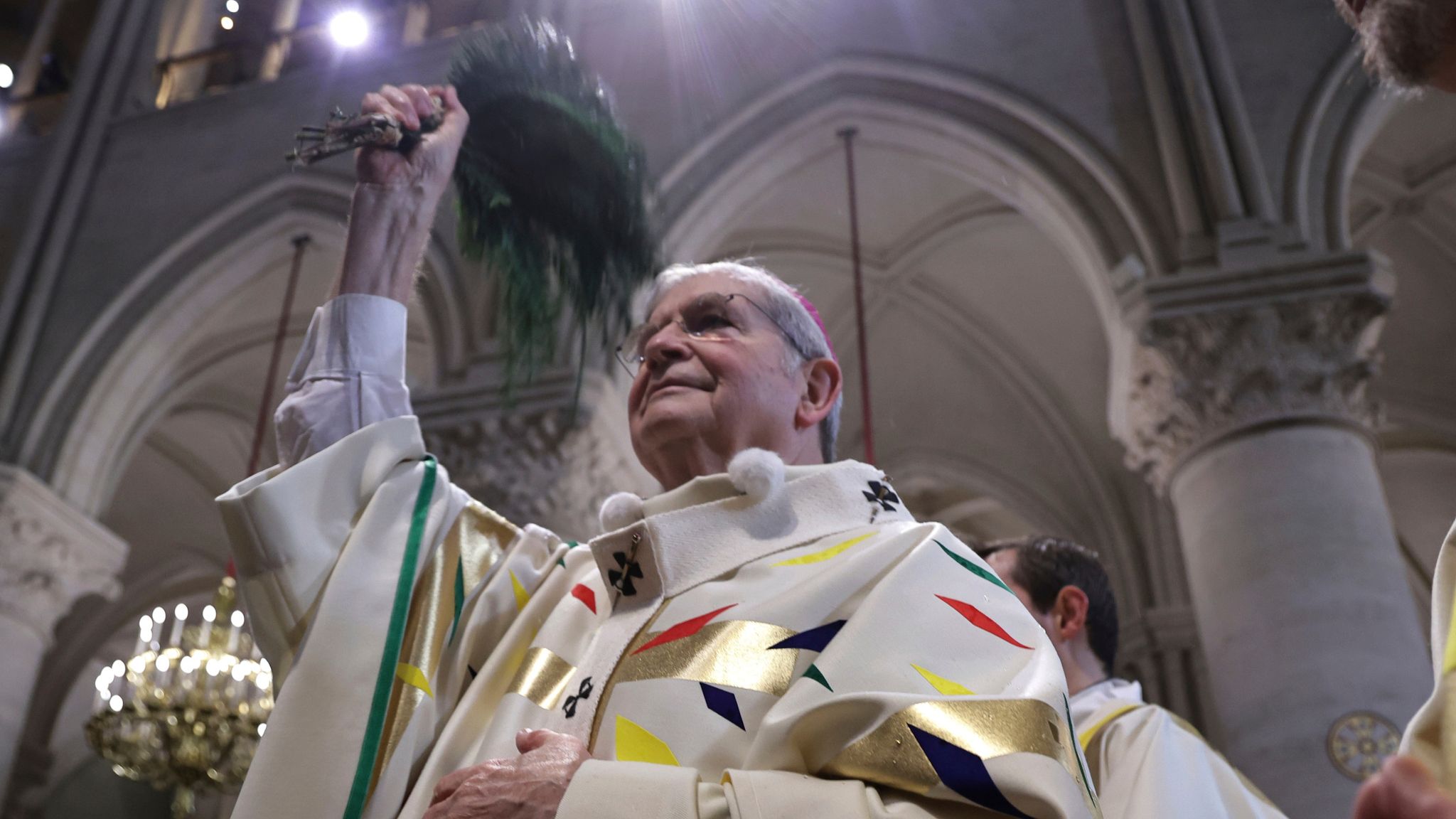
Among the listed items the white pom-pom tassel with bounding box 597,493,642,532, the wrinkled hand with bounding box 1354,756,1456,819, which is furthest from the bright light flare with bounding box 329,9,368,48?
the wrinkled hand with bounding box 1354,756,1456,819

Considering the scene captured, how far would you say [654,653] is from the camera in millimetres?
1456

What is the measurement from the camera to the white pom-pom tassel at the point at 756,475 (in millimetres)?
1613

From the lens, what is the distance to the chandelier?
6.48 m

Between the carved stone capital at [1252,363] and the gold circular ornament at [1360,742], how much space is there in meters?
1.18

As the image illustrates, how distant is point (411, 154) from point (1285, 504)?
3.70 metres

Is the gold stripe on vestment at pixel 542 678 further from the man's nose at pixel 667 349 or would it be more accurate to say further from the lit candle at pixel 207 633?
the lit candle at pixel 207 633

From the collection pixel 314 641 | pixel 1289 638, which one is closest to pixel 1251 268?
pixel 1289 638

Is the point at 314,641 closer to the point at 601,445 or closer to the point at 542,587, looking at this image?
the point at 542,587

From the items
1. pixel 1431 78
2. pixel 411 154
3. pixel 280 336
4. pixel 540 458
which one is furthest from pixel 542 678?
pixel 280 336

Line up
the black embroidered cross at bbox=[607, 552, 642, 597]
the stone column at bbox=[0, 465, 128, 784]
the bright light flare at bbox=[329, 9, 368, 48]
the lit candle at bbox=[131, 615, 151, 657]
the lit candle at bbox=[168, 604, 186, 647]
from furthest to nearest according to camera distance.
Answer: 1. the bright light flare at bbox=[329, 9, 368, 48]
2. the lit candle at bbox=[131, 615, 151, 657]
3. the lit candle at bbox=[168, 604, 186, 647]
4. the stone column at bbox=[0, 465, 128, 784]
5. the black embroidered cross at bbox=[607, 552, 642, 597]

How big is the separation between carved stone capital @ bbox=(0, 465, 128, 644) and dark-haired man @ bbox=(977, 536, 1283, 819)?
220 inches

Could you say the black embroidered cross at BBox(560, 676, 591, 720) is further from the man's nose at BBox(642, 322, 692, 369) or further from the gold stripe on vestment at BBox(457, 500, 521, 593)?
the man's nose at BBox(642, 322, 692, 369)

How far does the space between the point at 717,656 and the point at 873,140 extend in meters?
5.82

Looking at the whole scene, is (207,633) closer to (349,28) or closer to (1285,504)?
(349,28)
